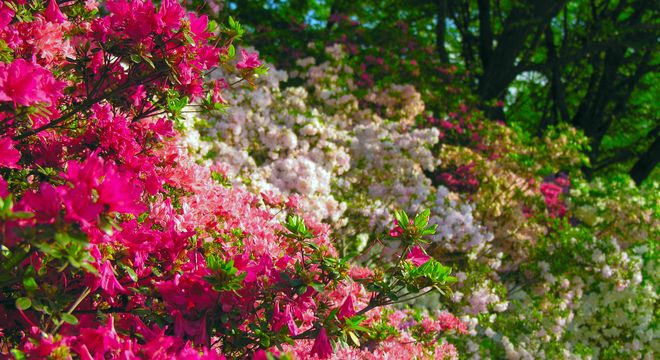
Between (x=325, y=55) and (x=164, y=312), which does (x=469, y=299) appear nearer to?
(x=164, y=312)

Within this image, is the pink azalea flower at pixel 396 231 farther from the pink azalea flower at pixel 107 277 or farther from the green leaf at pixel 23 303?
the green leaf at pixel 23 303

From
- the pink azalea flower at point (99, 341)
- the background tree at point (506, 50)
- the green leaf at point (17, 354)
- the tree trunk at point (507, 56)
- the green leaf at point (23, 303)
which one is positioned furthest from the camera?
the tree trunk at point (507, 56)

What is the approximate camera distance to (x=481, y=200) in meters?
7.49

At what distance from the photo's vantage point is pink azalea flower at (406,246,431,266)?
82.6 inches

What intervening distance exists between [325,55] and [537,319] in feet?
18.6

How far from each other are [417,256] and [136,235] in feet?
3.28

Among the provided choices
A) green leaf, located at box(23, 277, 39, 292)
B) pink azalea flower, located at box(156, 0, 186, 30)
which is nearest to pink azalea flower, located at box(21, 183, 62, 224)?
green leaf, located at box(23, 277, 39, 292)

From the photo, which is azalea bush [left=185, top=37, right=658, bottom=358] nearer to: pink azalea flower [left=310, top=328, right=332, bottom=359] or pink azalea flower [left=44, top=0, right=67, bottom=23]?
pink azalea flower [left=44, top=0, right=67, bottom=23]

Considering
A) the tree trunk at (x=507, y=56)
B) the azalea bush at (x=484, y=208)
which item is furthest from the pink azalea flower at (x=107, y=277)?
the tree trunk at (x=507, y=56)

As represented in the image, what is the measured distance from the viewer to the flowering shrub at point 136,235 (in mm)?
1446

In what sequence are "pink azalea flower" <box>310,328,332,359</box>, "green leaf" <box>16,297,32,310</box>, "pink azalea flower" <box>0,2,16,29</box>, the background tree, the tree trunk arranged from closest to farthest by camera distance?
1. "green leaf" <box>16,297,32,310</box>
2. "pink azalea flower" <box>310,328,332,359</box>
3. "pink azalea flower" <box>0,2,16,29</box>
4. the background tree
5. the tree trunk

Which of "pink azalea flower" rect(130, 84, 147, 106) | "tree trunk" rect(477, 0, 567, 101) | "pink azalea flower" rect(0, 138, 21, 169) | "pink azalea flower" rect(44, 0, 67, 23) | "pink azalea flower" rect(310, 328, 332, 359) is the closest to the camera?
"pink azalea flower" rect(0, 138, 21, 169)

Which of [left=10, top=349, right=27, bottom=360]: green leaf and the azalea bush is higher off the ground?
[left=10, top=349, right=27, bottom=360]: green leaf

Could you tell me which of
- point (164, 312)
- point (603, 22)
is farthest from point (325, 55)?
point (164, 312)
